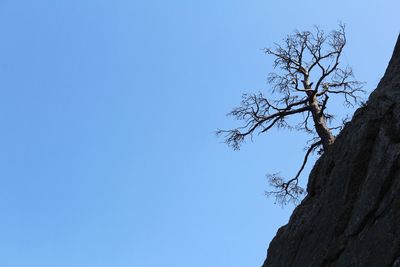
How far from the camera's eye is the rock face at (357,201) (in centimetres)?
967

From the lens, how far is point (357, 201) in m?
11.1

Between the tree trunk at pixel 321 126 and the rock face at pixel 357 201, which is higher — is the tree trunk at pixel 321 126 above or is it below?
above

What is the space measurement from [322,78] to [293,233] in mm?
9302

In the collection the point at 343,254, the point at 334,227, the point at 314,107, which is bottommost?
the point at 343,254

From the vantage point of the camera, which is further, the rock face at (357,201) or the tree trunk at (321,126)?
the tree trunk at (321,126)

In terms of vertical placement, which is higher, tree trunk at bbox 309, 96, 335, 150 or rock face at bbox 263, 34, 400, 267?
tree trunk at bbox 309, 96, 335, 150

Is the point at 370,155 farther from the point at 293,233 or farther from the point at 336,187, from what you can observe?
the point at 293,233

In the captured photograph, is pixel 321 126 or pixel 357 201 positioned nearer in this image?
pixel 357 201

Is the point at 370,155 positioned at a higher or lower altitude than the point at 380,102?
lower

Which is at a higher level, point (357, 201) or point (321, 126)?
point (321, 126)

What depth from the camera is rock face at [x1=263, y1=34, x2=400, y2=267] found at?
9672 mm

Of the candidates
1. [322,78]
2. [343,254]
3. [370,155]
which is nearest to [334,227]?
[343,254]

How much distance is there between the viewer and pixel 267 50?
910 inches

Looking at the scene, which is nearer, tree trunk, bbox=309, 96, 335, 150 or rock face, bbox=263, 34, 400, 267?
rock face, bbox=263, 34, 400, 267
